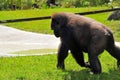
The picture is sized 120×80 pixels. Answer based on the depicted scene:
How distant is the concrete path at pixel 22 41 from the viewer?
44.2ft

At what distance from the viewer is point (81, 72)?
8828 millimetres

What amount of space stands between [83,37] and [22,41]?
686 centimetres

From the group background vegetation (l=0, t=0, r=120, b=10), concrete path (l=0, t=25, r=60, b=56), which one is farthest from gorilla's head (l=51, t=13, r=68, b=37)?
background vegetation (l=0, t=0, r=120, b=10)

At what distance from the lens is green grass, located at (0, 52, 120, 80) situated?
8.40 meters

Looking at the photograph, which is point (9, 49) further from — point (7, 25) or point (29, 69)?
point (7, 25)

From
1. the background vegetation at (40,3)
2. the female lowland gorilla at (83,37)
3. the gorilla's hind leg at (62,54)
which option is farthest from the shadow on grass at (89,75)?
the background vegetation at (40,3)

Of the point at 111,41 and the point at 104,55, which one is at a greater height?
the point at 111,41

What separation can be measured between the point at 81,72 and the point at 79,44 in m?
0.66

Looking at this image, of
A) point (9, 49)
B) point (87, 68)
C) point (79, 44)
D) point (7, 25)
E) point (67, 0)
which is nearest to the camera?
point (79, 44)

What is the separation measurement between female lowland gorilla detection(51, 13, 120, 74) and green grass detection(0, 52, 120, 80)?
11.2 inches

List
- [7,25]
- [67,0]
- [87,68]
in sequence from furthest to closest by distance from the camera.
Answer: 1. [67,0]
2. [7,25]
3. [87,68]

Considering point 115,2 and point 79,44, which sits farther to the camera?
point 115,2

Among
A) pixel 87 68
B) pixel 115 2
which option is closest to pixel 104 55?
pixel 87 68

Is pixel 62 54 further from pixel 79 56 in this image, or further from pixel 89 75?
pixel 89 75
